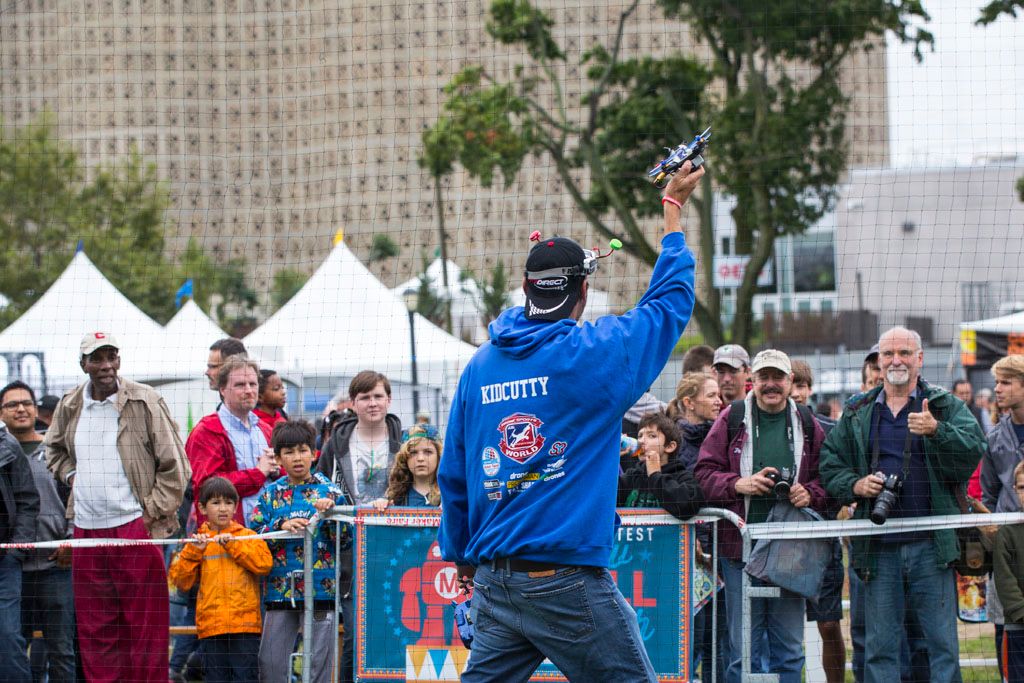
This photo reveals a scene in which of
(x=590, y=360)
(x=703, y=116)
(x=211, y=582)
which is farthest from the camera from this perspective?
(x=703, y=116)

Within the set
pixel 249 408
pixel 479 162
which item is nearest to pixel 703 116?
pixel 479 162

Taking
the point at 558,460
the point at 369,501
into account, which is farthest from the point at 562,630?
the point at 369,501

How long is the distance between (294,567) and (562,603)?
9.10ft

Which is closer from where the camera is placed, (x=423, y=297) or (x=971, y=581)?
(x=971, y=581)

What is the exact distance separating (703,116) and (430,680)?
16361 mm

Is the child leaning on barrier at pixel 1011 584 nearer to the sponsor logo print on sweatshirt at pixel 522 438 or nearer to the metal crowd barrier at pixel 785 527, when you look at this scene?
the metal crowd barrier at pixel 785 527

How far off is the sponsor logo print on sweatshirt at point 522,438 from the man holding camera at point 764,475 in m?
2.39

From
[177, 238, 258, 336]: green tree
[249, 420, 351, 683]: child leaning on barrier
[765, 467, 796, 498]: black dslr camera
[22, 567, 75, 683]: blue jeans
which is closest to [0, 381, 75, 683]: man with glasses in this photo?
[22, 567, 75, 683]: blue jeans

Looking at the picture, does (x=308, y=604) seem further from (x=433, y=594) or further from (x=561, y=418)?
(x=561, y=418)

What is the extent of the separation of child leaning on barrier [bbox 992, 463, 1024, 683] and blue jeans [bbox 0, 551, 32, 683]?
4.74 m

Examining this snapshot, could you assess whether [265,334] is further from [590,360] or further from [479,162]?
[590,360]

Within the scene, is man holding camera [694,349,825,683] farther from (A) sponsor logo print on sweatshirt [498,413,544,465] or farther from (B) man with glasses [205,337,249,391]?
(B) man with glasses [205,337,249,391]

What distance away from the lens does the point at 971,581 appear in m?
6.35

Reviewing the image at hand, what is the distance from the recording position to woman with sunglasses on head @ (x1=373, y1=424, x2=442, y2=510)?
601 cm
